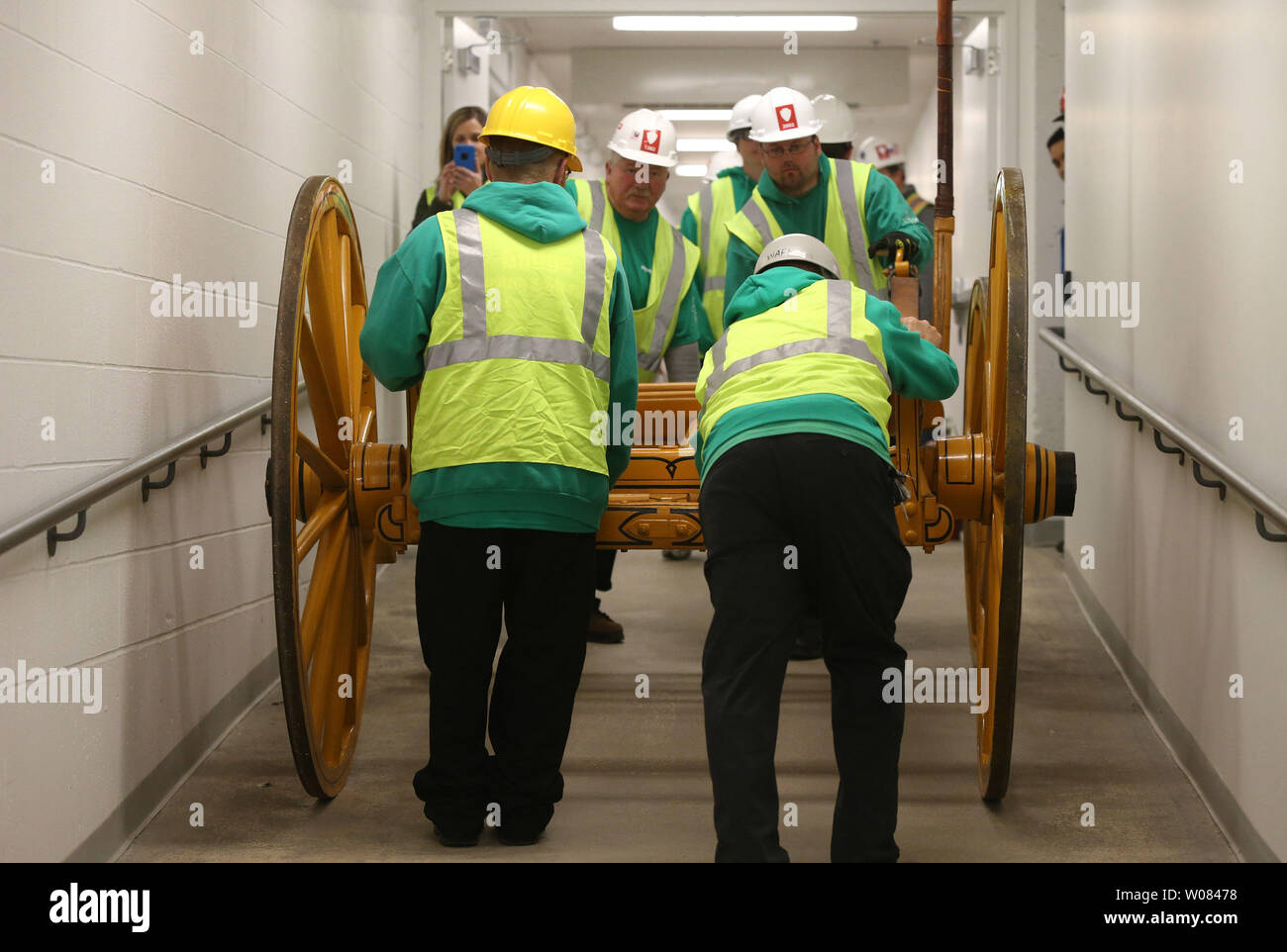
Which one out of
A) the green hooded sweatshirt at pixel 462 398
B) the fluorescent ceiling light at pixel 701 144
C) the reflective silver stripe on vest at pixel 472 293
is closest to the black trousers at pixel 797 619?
the green hooded sweatshirt at pixel 462 398

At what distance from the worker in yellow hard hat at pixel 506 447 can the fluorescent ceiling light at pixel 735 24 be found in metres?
4.91

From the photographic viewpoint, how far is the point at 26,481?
2.55 metres

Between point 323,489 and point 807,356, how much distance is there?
1225mm

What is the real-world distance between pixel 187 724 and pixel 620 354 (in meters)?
1.42

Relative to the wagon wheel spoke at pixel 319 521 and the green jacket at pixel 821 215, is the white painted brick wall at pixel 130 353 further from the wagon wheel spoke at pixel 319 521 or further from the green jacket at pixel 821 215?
the green jacket at pixel 821 215

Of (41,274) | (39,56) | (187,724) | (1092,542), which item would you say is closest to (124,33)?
(39,56)

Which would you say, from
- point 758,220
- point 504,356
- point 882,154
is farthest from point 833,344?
point 882,154

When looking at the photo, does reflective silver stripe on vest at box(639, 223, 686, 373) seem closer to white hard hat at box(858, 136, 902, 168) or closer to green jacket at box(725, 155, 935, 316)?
green jacket at box(725, 155, 935, 316)

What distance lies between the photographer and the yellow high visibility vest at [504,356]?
9.38 feet

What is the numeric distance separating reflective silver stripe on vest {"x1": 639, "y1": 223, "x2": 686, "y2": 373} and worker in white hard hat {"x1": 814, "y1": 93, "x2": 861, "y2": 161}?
2.45 ft

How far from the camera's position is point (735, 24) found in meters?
7.82

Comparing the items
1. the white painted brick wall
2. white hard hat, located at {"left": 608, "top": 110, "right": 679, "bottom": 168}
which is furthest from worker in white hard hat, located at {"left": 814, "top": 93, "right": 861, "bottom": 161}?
the white painted brick wall

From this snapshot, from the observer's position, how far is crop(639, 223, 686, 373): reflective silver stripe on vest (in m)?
4.55

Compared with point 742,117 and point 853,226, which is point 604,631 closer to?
point 853,226
